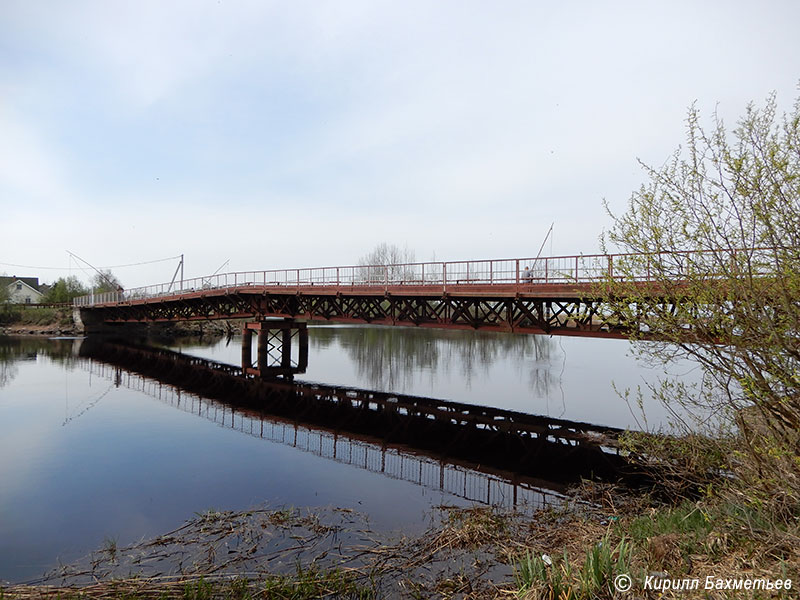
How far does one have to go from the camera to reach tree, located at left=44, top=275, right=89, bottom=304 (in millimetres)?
74681

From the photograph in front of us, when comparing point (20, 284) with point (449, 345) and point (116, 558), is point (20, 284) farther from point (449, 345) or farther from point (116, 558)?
point (116, 558)

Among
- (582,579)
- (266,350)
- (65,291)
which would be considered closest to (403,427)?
(582,579)

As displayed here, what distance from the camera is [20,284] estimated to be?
97.6 m

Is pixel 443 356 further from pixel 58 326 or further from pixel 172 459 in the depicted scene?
pixel 58 326

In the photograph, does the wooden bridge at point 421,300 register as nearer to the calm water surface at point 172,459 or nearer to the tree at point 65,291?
the calm water surface at point 172,459

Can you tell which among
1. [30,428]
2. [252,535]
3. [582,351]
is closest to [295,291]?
[30,428]

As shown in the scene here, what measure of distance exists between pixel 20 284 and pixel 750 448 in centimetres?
12407

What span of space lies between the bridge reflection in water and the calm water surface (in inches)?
6.7

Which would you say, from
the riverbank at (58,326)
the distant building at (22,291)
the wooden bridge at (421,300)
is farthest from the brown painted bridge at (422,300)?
the distant building at (22,291)
